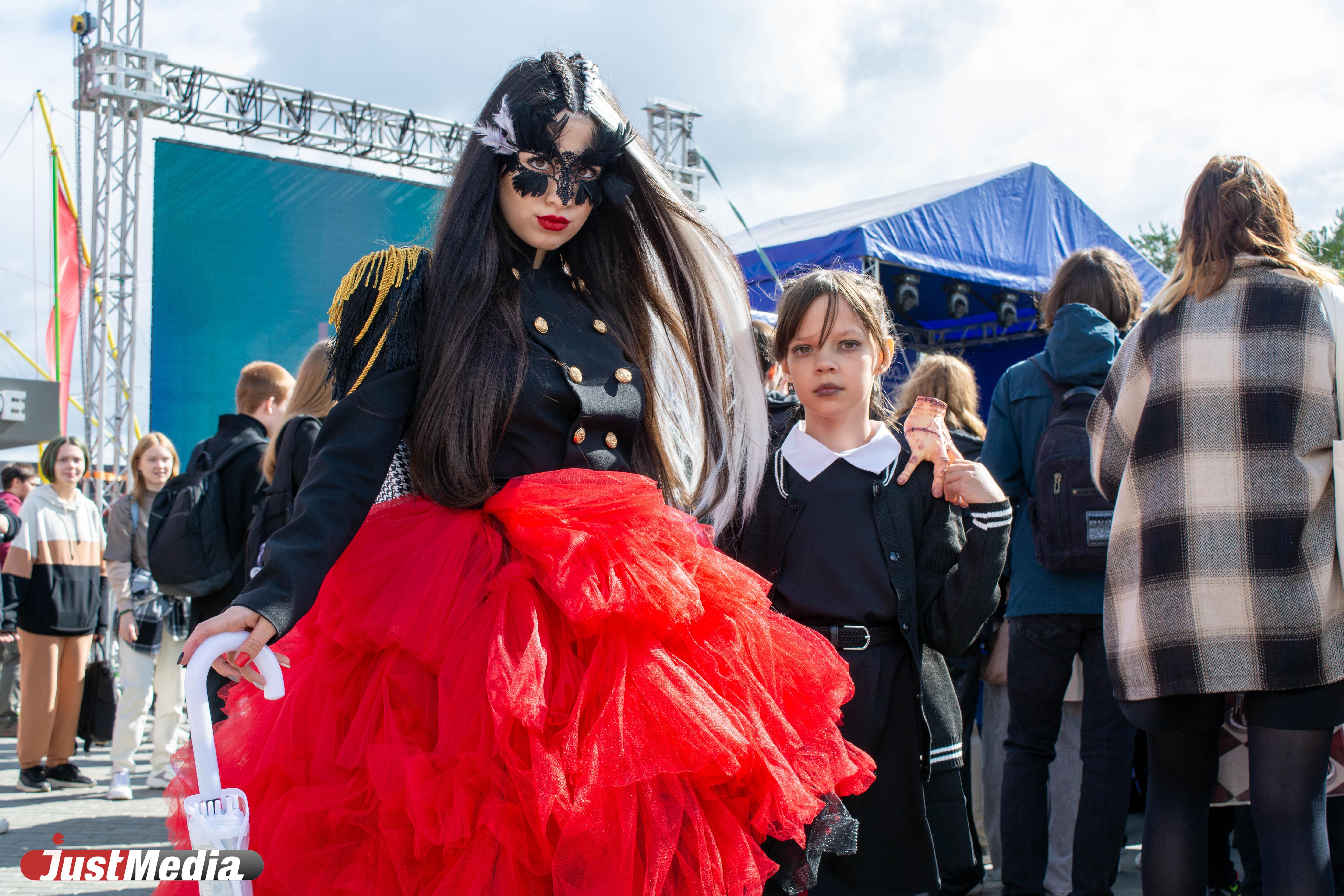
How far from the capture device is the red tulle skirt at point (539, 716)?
1.39m

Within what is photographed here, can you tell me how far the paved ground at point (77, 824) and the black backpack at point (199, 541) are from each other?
927mm

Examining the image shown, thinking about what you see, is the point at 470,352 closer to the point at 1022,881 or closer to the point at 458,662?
the point at 458,662

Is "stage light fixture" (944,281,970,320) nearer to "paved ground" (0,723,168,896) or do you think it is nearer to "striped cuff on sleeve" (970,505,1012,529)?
"paved ground" (0,723,168,896)

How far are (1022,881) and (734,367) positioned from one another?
1.92 m

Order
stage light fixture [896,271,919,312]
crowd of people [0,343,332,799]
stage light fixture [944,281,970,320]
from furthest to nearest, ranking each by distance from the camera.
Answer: stage light fixture [944,281,970,320], stage light fixture [896,271,919,312], crowd of people [0,343,332,799]

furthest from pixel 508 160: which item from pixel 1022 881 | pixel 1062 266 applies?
pixel 1022 881

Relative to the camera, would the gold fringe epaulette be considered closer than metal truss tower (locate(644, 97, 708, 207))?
Yes

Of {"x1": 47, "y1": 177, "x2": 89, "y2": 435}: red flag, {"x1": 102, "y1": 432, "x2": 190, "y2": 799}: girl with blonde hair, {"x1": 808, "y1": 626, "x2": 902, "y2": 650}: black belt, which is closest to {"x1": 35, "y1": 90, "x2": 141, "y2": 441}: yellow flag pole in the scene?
{"x1": 47, "y1": 177, "x2": 89, "y2": 435}: red flag

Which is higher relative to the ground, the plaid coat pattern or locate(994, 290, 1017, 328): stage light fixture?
locate(994, 290, 1017, 328): stage light fixture

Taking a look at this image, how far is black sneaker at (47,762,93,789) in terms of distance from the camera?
548 cm

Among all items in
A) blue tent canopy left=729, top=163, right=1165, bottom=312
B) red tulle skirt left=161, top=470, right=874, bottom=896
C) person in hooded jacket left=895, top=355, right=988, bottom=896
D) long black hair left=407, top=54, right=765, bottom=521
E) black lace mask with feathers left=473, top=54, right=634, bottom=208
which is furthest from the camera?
blue tent canopy left=729, top=163, right=1165, bottom=312

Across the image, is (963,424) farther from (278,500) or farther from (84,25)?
(84,25)

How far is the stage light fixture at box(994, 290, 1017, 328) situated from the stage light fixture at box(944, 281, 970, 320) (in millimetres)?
280

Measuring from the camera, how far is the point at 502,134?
188cm
